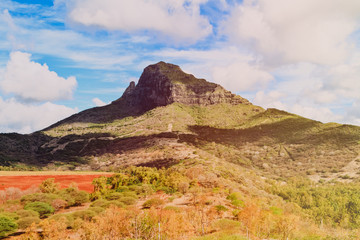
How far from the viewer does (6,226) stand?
28797mm

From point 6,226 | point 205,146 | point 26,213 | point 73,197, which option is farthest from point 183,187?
point 205,146

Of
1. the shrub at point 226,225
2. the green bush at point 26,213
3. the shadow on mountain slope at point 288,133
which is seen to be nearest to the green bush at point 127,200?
the green bush at point 26,213

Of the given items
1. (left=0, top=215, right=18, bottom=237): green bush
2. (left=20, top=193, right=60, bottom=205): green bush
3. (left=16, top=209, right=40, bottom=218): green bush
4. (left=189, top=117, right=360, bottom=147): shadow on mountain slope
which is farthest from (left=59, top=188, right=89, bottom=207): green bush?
(left=189, top=117, right=360, bottom=147): shadow on mountain slope

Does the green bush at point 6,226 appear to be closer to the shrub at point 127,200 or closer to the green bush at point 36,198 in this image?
the green bush at point 36,198

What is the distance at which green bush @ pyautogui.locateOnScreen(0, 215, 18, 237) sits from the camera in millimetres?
28641

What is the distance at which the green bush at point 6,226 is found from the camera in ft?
94.0

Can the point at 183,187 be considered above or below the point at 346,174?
above

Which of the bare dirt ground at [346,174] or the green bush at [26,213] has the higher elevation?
the green bush at [26,213]

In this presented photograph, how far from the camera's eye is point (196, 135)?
16850 cm

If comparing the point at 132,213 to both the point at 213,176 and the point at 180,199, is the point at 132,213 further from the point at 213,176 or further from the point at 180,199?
the point at 213,176

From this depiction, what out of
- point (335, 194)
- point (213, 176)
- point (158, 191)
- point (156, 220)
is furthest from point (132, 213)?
point (335, 194)

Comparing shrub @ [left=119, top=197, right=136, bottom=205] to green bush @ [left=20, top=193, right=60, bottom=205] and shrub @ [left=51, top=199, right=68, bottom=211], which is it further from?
green bush @ [left=20, top=193, right=60, bottom=205]

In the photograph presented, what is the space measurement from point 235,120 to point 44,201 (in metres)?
170

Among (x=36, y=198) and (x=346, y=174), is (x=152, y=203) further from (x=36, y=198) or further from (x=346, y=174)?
(x=346, y=174)
